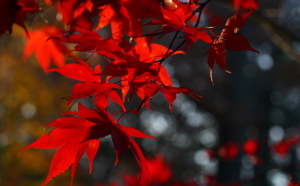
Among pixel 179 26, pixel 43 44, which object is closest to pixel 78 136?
pixel 179 26

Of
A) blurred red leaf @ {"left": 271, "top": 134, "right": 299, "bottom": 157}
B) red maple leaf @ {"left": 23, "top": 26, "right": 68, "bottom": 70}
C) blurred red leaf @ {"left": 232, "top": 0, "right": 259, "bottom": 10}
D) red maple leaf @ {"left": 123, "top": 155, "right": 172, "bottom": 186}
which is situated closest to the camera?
blurred red leaf @ {"left": 232, "top": 0, "right": 259, "bottom": 10}

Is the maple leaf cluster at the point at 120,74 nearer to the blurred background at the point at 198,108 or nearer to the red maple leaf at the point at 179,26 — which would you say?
the red maple leaf at the point at 179,26

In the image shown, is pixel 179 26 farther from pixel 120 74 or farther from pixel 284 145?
pixel 284 145

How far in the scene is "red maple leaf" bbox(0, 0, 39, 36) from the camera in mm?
774

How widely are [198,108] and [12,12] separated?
506 centimetres

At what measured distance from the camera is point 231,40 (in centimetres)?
55

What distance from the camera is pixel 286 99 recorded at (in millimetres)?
7395

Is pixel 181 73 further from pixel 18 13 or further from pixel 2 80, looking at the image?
pixel 18 13

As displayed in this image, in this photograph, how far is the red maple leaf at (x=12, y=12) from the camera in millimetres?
774

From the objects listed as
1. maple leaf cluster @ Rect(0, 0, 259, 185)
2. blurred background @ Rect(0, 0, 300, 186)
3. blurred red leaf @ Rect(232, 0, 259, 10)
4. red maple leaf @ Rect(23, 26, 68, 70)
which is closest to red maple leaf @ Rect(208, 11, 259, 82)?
maple leaf cluster @ Rect(0, 0, 259, 185)

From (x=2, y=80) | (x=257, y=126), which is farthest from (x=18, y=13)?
(x=257, y=126)

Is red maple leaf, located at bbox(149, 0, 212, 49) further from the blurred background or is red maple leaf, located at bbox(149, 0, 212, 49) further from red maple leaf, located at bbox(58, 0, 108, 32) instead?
the blurred background

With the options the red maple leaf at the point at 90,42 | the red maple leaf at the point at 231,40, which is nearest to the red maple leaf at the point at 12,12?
the red maple leaf at the point at 90,42

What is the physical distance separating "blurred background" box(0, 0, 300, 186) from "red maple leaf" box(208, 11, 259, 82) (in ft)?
6.63
